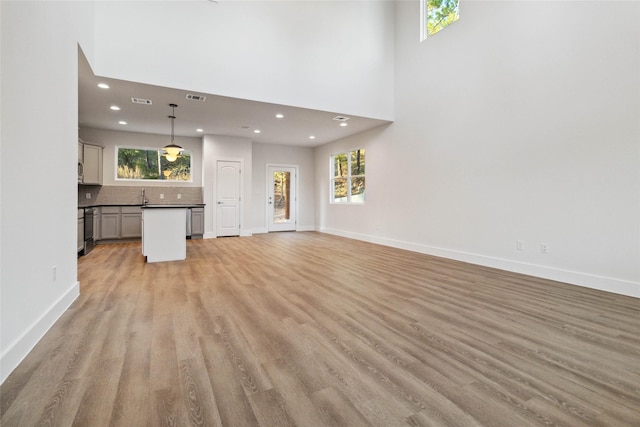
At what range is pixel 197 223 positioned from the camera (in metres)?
8.07

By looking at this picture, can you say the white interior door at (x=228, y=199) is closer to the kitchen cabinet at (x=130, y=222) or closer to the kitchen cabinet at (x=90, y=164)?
the kitchen cabinet at (x=130, y=222)

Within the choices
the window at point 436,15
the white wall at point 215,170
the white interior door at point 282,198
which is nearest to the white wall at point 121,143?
the white wall at point 215,170

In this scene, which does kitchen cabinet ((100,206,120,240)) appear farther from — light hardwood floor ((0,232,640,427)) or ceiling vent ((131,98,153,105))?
light hardwood floor ((0,232,640,427))

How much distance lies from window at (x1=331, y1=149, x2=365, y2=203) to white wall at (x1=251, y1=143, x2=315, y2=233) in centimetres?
122

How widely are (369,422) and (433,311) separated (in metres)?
1.62

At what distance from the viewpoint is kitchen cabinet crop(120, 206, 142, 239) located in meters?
7.33

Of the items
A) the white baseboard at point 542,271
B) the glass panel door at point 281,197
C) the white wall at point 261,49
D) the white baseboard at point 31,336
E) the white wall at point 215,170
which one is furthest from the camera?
the glass panel door at point 281,197

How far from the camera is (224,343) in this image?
7.06 feet

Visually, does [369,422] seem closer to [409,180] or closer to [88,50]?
[88,50]

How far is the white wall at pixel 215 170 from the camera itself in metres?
8.18

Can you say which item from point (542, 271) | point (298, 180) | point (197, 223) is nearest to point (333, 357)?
point (542, 271)

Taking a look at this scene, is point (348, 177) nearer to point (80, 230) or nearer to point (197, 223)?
point (197, 223)

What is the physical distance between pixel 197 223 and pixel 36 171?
597 centimetres

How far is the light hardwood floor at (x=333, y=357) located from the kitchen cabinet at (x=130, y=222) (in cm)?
418
